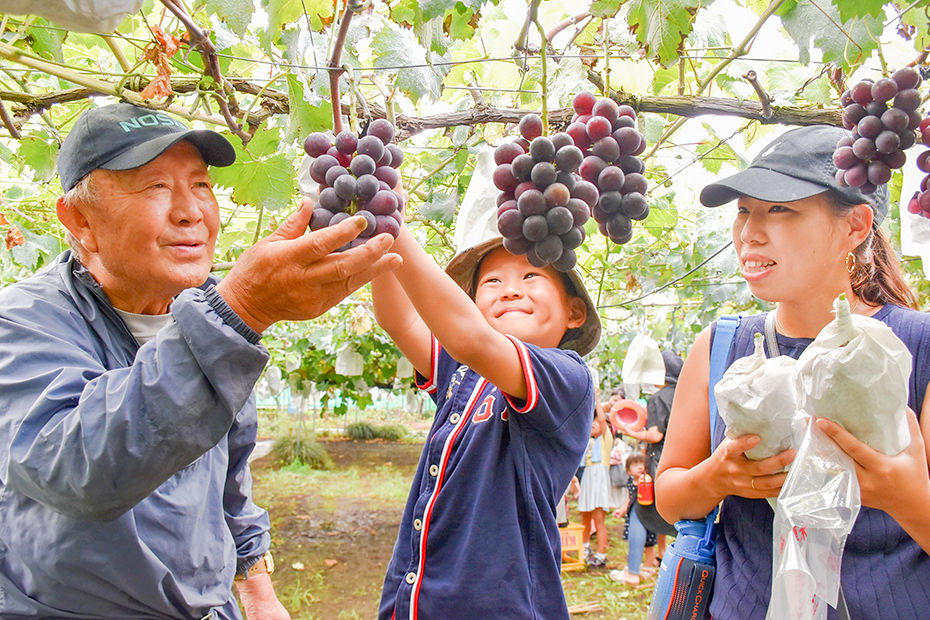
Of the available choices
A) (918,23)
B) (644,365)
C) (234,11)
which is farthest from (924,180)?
(644,365)

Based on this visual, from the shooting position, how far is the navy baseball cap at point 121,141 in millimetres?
1410

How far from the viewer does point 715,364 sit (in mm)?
1561

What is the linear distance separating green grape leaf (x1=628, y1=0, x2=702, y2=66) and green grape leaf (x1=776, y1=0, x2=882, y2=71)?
282 millimetres

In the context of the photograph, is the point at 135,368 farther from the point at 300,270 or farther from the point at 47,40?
the point at 47,40

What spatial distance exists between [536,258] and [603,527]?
7.09 meters

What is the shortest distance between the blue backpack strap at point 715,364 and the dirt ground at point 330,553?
518cm

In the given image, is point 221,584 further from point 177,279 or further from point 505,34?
point 505,34

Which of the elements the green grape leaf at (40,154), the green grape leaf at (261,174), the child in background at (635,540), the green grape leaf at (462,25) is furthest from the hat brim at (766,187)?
the child in background at (635,540)

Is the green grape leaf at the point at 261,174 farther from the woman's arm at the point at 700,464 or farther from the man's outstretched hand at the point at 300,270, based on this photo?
the woman's arm at the point at 700,464

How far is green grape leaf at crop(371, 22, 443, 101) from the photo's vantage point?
1601 millimetres

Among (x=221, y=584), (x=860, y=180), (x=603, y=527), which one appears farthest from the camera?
(x=603, y=527)

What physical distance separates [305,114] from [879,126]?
3.86 feet

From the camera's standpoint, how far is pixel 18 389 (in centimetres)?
112

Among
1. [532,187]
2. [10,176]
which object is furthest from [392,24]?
[10,176]
